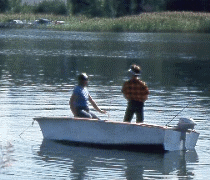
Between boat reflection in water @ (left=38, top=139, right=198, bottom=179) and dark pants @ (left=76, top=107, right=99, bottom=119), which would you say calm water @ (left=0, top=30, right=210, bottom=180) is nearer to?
boat reflection in water @ (left=38, top=139, right=198, bottom=179)

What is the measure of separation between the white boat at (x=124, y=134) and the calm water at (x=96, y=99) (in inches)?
7.0

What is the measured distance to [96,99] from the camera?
2459 centimetres

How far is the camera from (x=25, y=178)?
1406 cm

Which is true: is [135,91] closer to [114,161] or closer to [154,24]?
[114,161]

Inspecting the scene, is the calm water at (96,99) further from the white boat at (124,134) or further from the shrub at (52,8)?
the shrub at (52,8)

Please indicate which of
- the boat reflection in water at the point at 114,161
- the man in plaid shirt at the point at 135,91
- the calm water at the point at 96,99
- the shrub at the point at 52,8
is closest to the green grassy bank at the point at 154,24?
the calm water at the point at 96,99

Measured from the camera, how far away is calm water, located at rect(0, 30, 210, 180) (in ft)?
49.8

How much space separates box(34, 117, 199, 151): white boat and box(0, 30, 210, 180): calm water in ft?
0.58

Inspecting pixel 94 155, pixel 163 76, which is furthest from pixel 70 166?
pixel 163 76

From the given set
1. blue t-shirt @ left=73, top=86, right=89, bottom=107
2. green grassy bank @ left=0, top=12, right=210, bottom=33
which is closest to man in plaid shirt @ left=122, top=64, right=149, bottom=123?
blue t-shirt @ left=73, top=86, right=89, bottom=107

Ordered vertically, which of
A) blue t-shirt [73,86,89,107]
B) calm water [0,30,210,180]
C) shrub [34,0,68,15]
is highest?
→ blue t-shirt [73,86,89,107]

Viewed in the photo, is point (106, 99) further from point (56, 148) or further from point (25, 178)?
point (25, 178)

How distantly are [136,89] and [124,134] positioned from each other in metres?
1.01

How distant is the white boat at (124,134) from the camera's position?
16.3 m
